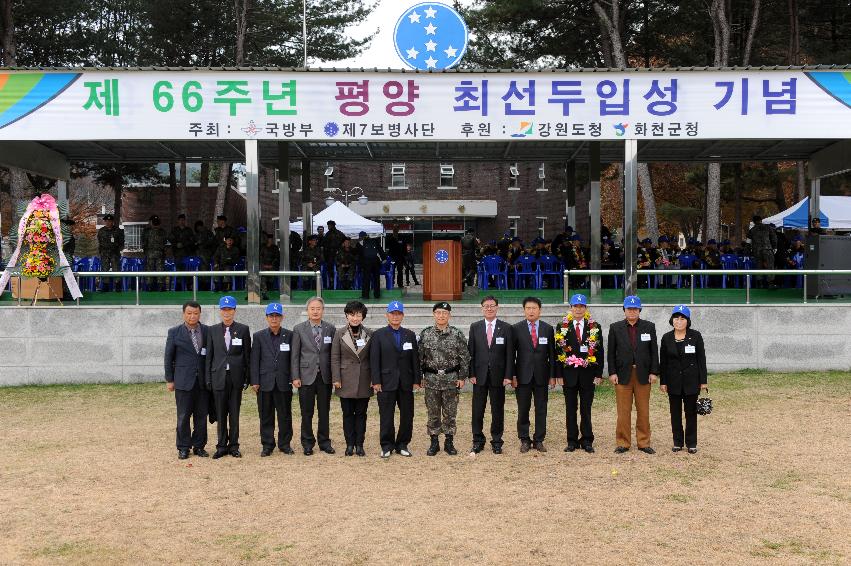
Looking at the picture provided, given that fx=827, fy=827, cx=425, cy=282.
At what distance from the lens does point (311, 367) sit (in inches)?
390

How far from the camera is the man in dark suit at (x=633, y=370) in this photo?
9898mm

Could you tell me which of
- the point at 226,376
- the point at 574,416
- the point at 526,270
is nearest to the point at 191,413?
the point at 226,376

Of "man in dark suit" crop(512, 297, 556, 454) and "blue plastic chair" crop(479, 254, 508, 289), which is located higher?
"blue plastic chair" crop(479, 254, 508, 289)

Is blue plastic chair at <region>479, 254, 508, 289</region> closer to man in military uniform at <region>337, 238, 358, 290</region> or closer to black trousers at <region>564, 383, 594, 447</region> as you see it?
man in military uniform at <region>337, 238, 358, 290</region>

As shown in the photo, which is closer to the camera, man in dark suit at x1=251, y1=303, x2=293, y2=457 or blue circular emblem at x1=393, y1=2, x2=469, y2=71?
man in dark suit at x1=251, y1=303, x2=293, y2=457

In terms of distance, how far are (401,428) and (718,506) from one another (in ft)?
12.5

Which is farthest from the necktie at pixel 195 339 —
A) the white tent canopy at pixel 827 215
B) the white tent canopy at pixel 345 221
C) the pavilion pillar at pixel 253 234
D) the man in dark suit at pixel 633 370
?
the white tent canopy at pixel 827 215

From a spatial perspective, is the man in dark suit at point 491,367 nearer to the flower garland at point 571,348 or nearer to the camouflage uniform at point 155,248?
the flower garland at point 571,348

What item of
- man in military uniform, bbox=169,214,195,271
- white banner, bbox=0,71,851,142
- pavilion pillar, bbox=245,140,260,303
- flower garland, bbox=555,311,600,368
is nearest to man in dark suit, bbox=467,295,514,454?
flower garland, bbox=555,311,600,368

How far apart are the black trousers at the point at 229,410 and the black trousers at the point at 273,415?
0.28 m

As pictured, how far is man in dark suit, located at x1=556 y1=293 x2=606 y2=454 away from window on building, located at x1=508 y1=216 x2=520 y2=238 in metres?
35.5

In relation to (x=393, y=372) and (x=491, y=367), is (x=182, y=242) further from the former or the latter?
(x=491, y=367)

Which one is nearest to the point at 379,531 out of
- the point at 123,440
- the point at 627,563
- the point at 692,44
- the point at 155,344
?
the point at 627,563

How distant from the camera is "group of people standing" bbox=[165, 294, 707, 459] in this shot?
32.1 feet
